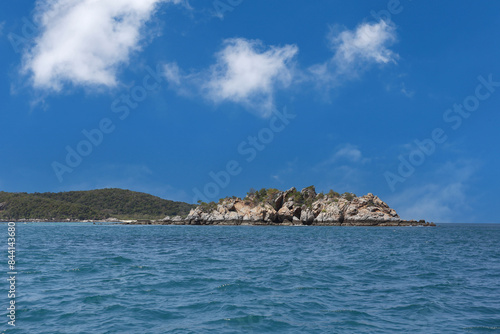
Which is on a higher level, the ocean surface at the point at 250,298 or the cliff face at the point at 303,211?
the cliff face at the point at 303,211

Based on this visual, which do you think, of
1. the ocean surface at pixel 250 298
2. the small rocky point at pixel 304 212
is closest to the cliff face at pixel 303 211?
the small rocky point at pixel 304 212

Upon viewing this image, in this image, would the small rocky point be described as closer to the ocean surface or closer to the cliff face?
the cliff face

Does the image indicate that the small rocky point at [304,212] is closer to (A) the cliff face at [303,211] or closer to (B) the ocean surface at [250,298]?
(A) the cliff face at [303,211]

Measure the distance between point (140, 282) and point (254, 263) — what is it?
10290mm

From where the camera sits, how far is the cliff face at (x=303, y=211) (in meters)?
138

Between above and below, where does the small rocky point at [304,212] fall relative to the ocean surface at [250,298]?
above

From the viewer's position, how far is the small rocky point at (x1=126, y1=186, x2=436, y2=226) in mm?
138000

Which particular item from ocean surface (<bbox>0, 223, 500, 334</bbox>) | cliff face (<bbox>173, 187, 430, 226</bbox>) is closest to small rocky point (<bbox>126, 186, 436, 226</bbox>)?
cliff face (<bbox>173, 187, 430, 226</bbox>)

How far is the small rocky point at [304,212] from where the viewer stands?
13800 cm

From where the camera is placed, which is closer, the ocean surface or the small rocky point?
the ocean surface

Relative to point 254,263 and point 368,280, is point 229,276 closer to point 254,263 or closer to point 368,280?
point 254,263

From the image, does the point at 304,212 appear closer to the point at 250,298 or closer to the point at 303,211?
the point at 303,211

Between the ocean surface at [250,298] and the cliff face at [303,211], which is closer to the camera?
the ocean surface at [250,298]

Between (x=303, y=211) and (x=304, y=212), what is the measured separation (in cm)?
87
